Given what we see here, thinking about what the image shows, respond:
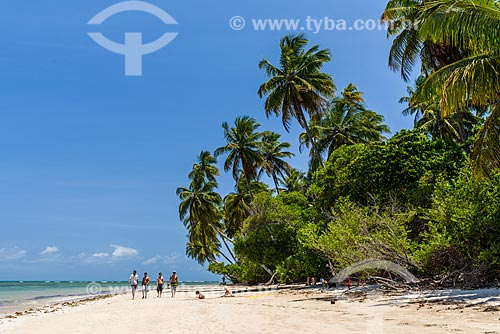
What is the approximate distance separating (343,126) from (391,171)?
48.6 feet

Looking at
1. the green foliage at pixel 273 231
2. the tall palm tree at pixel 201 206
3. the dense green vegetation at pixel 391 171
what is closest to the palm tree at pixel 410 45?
the dense green vegetation at pixel 391 171

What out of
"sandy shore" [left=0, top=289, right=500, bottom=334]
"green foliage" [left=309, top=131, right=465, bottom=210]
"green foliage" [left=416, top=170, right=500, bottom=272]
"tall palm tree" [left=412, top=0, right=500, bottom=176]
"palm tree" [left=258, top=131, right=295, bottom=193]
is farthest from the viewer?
"palm tree" [left=258, top=131, right=295, bottom=193]

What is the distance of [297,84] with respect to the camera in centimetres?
3253

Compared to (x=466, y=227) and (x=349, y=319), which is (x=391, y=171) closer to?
(x=466, y=227)

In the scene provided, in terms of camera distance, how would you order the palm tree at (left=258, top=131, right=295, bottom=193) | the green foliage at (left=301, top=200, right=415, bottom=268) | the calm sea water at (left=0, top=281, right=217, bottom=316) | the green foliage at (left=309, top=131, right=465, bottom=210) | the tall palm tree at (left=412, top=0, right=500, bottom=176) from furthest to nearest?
the palm tree at (left=258, top=131, right=295, bottom=193), the calm sea water at (left=0, top=281, right=217, bottom=316), the green foliage at (left=309, top=131, right=465, bottom=210), the green foliage at (left=301, top=200, right=415, bottom=268), the tall palm tree at (left=412, top=0, right=500, bottom=176)

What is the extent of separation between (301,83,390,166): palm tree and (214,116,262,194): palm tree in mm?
5632

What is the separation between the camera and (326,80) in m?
32.7

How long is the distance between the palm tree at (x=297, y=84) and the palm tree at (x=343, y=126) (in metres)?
2.78

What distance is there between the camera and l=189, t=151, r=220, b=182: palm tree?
51562 millimetres

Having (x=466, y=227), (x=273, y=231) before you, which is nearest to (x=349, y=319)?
(x=466, y=227)

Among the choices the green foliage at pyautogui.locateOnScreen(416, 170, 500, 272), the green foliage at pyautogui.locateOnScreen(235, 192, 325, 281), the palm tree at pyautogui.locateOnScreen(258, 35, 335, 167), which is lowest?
the green foliage at pyautogui.locateOnScreen(416, 170, 500, 272)

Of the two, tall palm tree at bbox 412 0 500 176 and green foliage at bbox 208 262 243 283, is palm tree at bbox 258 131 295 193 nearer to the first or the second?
green foliage at bbox 208 262 243 283

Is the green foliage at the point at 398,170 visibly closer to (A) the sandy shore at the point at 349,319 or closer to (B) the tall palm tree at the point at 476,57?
(A) the sandy shore at the point at 349,319

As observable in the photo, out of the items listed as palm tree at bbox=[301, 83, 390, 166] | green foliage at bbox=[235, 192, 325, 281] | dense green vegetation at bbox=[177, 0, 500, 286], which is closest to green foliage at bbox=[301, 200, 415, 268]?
dense green vegetation at bbox=[177, 0, 500, 286]
